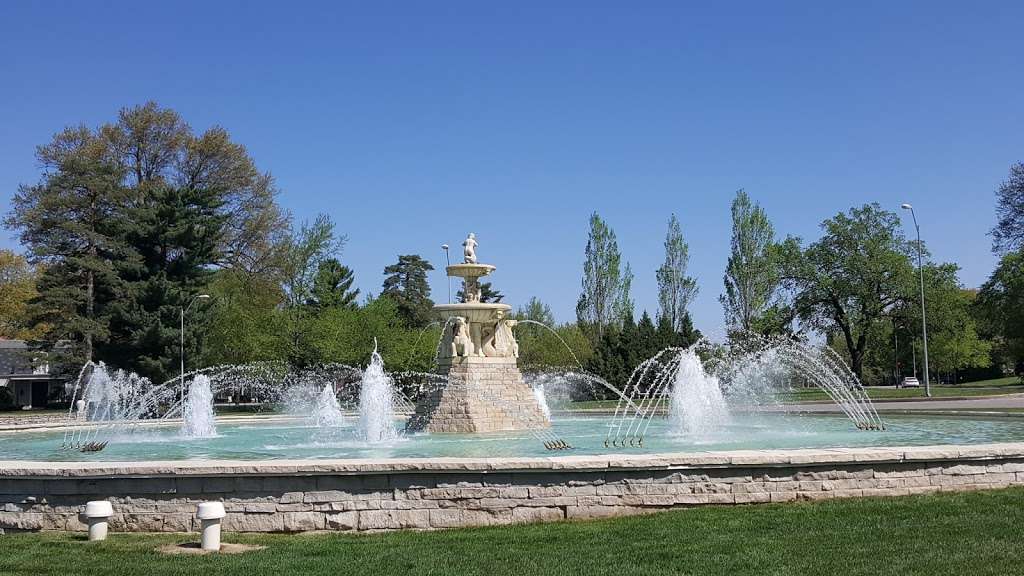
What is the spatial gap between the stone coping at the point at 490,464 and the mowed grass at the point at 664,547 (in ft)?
1.68

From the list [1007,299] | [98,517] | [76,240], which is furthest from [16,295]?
[1007,299]

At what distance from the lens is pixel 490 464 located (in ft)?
33.1

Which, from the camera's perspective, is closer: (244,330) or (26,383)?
(244,330)

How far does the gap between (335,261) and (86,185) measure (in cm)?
2429

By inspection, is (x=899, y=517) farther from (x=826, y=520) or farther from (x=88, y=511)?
(x=88, y=511)

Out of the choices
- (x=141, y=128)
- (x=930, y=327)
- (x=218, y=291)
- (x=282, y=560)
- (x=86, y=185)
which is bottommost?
(x=282, y=560)

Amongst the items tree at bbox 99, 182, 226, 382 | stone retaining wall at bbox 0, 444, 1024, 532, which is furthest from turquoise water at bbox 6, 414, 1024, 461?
tree at bbox 99, 182, 226, 382

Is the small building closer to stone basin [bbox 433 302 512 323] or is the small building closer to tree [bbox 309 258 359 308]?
tree [bbox 309 258 359 308]

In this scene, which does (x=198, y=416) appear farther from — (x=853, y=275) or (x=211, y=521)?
(x=853, y=275)

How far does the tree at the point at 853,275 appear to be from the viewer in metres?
50.1

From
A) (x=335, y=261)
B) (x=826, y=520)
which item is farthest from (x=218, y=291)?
(x=826, y=520)

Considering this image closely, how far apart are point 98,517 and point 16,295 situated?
54.3 metres

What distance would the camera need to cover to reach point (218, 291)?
51.6 metres

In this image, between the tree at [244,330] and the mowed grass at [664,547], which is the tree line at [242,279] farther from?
the mowed grass at [664,547]
